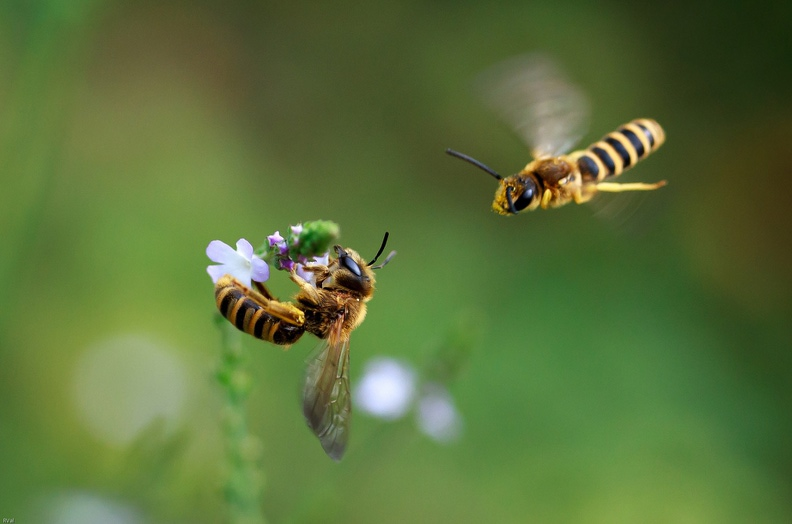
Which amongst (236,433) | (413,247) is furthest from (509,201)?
(413,247)

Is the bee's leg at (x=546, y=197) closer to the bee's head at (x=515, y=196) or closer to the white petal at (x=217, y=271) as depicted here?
the bee's head at (x=515, y=196)

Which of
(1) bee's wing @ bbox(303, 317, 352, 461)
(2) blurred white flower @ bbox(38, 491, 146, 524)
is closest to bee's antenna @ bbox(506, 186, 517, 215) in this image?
(1) bee's wing @ bbox(303, 317, 352, 461)

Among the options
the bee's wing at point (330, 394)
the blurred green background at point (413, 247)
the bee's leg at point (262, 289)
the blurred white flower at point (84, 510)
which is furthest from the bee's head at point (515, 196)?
the blurred white flower at point (84, 510)

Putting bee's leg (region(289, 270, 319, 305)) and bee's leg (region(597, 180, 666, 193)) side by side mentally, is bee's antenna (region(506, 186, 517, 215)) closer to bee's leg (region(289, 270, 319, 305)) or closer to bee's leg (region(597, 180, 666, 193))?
bee's leg (region(597, 180, 666, 193))

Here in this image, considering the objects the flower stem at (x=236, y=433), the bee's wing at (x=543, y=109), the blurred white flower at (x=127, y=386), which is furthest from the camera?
the blurred white flower at (x=127, y=386)

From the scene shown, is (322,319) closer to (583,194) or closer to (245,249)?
(245,249)
